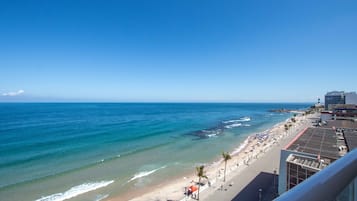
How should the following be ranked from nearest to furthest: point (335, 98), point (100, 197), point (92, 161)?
point (100, 197) → point (92, 161) → point (335, 98)

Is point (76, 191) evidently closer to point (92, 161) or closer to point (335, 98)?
point (92, 161)

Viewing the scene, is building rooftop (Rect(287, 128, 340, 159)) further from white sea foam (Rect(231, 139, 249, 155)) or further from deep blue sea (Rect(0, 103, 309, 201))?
white sea foam (Rect(231, 139, 249, 155))

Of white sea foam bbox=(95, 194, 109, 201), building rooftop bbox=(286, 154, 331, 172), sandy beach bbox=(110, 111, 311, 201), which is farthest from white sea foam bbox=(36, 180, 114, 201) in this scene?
building rooftop bbox=(286, 154, 331, 172)

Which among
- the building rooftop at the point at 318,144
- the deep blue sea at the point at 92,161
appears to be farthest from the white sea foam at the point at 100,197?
the building rooftop at the point at 318,144

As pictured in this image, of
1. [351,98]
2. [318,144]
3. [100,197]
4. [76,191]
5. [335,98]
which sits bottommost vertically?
[100,197]

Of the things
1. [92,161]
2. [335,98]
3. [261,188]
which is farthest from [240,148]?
[335,98]

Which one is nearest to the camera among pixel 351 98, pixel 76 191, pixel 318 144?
pixel 318 144
